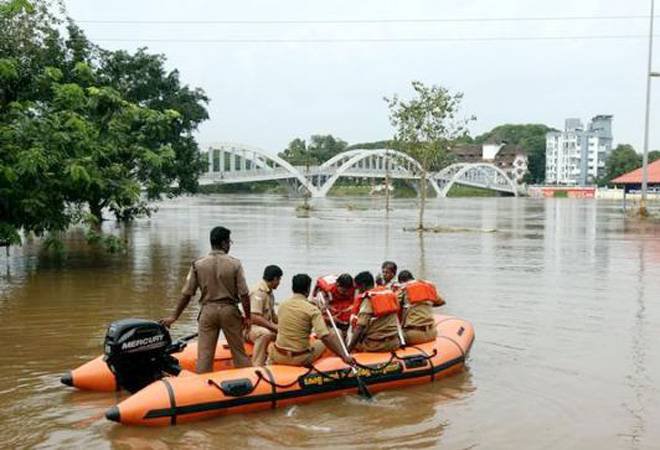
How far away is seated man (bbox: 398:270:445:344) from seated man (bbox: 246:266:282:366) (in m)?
1.61

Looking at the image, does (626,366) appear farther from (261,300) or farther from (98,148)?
(98,148)

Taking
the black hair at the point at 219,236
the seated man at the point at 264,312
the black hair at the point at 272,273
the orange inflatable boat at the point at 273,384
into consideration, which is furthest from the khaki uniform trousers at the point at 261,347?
the black hair at the point at 219,236

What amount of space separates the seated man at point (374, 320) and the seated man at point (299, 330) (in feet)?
1.79

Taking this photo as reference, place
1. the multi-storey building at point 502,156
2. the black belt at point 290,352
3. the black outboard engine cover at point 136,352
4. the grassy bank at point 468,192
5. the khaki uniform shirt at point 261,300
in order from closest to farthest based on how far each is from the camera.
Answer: the black outboard engine cover at point 136,352, the black belt at point 290,352, the khaki uniform shirt at point 261,300, the grassy bank at point 468,192, the multi-storey building at point 502,156

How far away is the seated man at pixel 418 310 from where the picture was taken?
27.8 feet

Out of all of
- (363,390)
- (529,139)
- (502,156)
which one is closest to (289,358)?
(363,390)

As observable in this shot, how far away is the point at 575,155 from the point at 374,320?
14978 centimetres

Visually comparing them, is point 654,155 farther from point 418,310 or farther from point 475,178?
point 418,310

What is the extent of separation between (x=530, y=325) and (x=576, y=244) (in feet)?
50.7

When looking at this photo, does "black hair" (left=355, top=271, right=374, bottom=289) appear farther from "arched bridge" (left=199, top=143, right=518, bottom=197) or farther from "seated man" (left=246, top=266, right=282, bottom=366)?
"arched bridge" (left=199, top=143, right=518, bottom=197)

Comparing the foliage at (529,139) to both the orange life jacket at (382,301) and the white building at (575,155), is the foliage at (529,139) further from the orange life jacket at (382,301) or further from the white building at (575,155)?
the orange life jacket at (382,301)

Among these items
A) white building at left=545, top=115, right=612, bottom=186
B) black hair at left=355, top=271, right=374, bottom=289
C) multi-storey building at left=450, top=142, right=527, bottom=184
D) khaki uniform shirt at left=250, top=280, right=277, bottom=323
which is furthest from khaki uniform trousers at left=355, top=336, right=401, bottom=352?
white building at left=545, top=115, right=612, bottom=186

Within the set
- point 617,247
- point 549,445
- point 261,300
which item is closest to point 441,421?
point 549,445

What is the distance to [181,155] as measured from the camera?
3488cm
